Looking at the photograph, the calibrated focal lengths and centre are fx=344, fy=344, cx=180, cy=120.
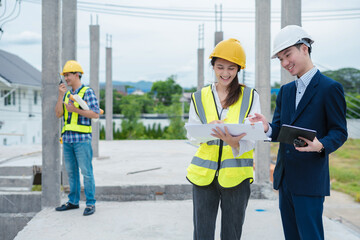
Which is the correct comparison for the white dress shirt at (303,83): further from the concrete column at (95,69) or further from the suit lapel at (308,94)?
the concrete column at (95,69)

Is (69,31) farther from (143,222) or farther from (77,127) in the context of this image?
(143,222)

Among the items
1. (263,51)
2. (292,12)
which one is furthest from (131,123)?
(292,12)

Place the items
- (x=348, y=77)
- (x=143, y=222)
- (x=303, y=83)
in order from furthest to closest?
(x=348, y=77)
(x=143, y=222)
(x=303, y=83)

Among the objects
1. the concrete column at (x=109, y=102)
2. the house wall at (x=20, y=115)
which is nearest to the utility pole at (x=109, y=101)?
the concrete column at (x=109, y=102)

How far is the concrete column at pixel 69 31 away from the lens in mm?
5988

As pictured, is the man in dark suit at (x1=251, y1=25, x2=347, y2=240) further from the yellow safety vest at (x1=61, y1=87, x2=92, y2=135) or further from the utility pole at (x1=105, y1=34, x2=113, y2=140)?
the utility pole at (x1=105, y1=34, x2=113, y2=140)

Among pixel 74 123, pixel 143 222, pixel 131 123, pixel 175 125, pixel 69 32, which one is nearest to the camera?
pixel 143 222

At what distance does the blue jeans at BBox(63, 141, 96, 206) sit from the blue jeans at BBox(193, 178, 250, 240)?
2527 mm

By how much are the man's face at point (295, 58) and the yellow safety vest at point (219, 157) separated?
356 millimetres

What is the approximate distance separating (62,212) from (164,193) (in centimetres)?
173

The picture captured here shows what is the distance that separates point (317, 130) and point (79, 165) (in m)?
3.30

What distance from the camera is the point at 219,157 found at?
2314mm

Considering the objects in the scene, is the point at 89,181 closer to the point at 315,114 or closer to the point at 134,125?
the point at 315,114

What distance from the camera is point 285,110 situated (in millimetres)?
2295
